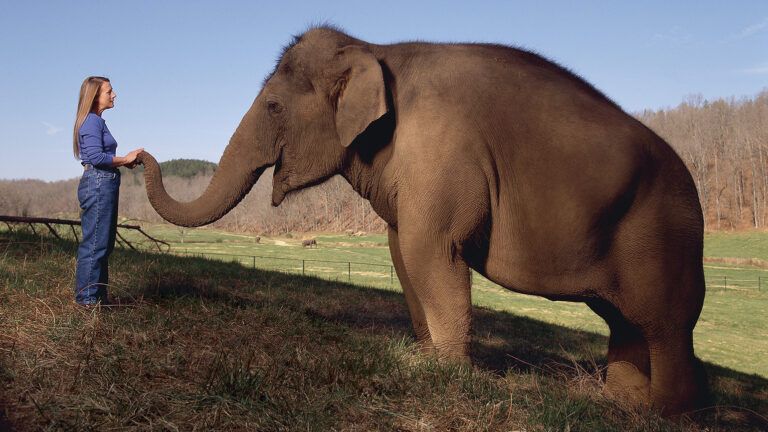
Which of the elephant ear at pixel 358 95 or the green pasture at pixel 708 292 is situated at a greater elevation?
the elephant ear at pixel 358 95

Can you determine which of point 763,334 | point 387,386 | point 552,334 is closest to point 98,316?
point 387,386

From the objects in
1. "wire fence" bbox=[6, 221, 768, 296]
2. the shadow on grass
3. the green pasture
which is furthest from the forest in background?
the shadow on grass

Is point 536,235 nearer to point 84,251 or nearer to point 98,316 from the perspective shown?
point 98,316

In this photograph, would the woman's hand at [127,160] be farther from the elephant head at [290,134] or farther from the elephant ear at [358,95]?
the elephant ear at [358,95]

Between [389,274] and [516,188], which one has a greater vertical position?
[516,188]

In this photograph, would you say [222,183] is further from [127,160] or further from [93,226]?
[93,226]

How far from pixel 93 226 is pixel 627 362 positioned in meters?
5.26

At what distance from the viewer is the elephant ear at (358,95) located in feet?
17.4

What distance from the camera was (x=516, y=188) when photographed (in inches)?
204

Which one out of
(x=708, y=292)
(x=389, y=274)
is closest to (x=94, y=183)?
(x=389, y=274)

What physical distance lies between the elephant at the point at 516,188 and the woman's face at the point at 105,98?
83 centimetres

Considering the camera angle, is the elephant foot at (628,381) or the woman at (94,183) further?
the elephant foot at (628,381)

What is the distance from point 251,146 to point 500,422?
11.7 ft

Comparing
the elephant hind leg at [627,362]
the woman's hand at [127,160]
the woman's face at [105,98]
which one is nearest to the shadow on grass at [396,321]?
the elephant hind leg at [627,362]
